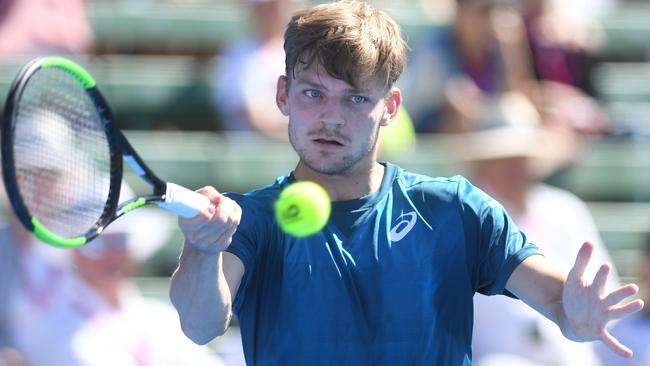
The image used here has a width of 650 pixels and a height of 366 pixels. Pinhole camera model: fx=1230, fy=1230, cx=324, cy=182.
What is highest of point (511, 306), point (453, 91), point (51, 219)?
point (51, 219)

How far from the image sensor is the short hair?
3451 millimetres

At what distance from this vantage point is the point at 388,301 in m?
3.46

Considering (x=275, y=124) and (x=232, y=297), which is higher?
(x=232, y=297)

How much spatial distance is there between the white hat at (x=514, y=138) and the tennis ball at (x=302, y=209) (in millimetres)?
3291

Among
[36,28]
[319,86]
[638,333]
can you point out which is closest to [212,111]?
[36,28]

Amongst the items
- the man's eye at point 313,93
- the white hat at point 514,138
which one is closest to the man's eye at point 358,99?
the man's eye at point 313,93

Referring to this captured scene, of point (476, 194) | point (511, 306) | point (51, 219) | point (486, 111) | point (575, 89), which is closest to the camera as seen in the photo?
point (51, 219)

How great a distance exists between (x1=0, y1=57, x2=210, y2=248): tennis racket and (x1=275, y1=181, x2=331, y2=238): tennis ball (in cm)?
35

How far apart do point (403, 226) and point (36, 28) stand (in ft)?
15.2

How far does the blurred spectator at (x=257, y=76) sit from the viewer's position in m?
7.43

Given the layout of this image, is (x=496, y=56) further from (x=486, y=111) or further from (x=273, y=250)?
(x=273, y=250)

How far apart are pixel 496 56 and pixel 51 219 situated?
15.5 ft

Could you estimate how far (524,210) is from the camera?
6594 mm

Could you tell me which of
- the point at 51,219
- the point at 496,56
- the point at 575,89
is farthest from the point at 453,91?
the point at 51,219
